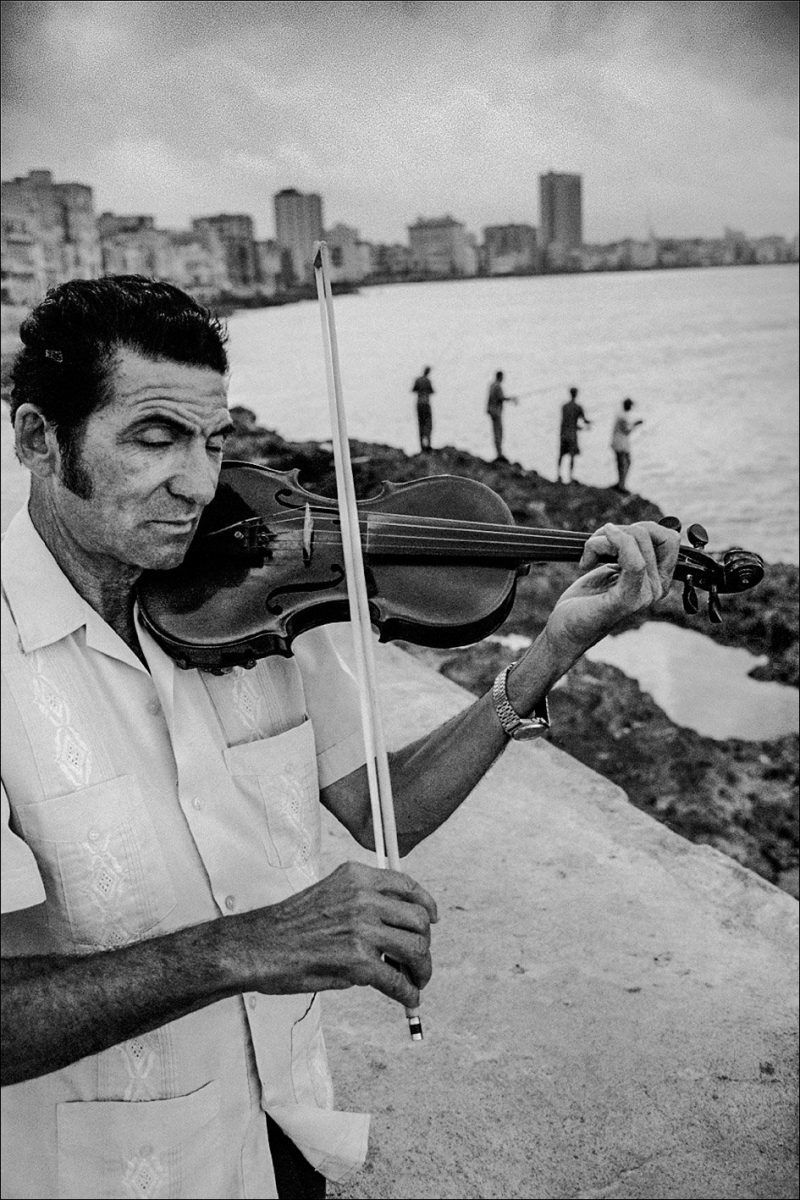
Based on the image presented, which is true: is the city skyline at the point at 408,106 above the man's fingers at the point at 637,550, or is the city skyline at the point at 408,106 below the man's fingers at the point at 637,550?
above

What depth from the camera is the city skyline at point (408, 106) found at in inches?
601

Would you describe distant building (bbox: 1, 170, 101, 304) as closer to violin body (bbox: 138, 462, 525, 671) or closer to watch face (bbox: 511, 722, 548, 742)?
violin body (bbox: 138, 462, 525, 671)

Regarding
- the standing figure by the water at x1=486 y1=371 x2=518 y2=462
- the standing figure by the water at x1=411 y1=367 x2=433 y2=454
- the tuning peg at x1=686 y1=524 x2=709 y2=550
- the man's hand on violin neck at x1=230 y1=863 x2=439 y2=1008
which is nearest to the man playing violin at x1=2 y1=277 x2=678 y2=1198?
the man's hand on violin neck at x1=230 y1=863 x2=439 y2=1008

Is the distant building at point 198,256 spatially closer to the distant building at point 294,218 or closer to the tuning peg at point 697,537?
the distant building at point 294,218

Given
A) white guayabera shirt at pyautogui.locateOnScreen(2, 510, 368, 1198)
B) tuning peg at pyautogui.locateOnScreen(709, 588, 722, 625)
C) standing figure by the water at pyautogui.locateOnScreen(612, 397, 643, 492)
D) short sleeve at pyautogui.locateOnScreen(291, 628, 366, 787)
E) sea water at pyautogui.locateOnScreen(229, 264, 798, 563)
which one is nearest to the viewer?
white guayabera shirt at pyautogui.locateOnScreen(2, 510, 368, 1198)

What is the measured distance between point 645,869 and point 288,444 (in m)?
10.1

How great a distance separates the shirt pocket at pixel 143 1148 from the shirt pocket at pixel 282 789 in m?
0.24

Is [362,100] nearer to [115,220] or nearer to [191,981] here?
[115,220]

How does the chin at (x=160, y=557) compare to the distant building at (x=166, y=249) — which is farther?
the distant building at (x=166, y=249)

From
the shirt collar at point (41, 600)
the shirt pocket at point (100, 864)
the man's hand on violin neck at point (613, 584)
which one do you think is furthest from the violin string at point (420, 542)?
the shirt pocket at point (100, 864)

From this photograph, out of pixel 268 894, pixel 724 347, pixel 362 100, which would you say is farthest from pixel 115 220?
pixel 724 347

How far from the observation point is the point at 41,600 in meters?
0.94

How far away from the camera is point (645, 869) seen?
2.58 meters

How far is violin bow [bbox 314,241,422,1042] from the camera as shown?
0.82 m
